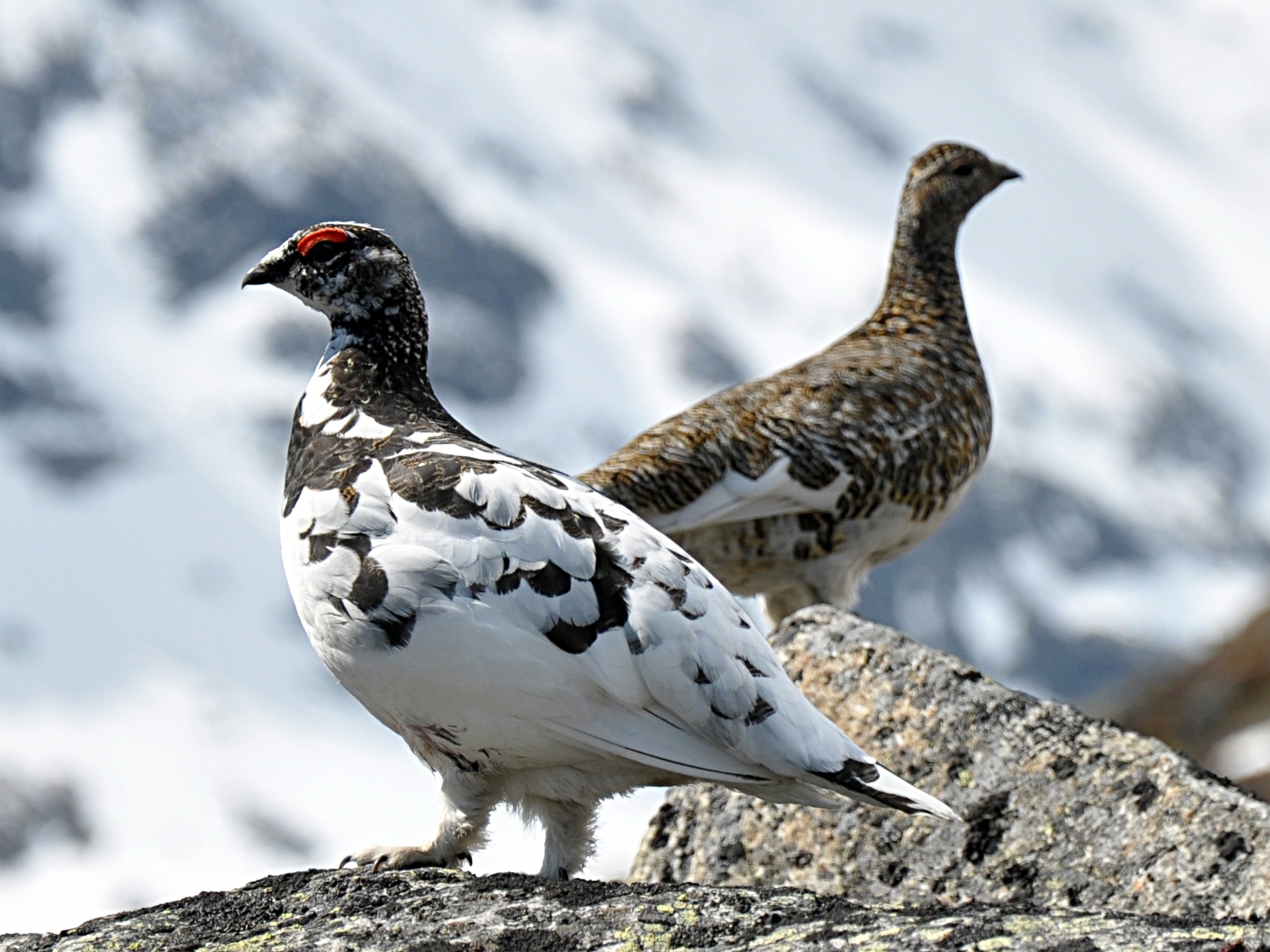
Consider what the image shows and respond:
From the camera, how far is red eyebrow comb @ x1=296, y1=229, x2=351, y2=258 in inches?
208

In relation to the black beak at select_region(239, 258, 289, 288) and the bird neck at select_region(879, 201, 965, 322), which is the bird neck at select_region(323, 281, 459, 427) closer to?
the black beak at select_region(239, 258, 289, 288)

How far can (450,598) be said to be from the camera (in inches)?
167

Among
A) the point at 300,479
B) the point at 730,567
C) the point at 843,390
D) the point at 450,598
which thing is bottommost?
the point at 450,598

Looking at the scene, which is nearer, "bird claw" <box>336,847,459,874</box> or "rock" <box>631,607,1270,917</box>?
"bird claw" <box>336,847,459,874</box>

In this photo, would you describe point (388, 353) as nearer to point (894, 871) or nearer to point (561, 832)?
point (561, 832)

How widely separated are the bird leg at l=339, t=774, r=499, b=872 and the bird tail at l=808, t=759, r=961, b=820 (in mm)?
910

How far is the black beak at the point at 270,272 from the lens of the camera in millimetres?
5305

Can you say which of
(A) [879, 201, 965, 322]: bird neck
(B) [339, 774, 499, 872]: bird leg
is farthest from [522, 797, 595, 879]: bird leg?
(A) [879, 201, 965, 322]: bird neck

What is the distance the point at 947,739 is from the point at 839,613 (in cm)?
86

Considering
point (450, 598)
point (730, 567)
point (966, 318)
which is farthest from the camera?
point (966, 318)

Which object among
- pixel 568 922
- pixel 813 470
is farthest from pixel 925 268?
pixel 568 922

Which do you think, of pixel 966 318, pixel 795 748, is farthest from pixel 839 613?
pixel 966 318

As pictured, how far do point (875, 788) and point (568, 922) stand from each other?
37.6 inches

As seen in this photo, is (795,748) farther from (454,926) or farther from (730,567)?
(730,567)
